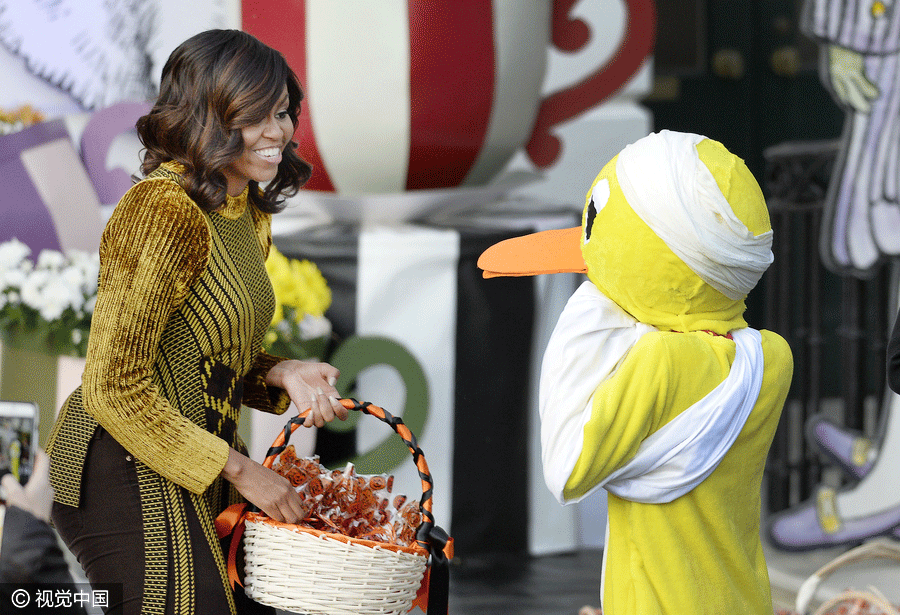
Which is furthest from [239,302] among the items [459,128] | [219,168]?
[459,128]

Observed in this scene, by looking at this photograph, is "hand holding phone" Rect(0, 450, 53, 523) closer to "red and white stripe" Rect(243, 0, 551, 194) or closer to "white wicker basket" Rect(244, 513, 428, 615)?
"red and white stripe" Rect(243, 0, 551, 194)

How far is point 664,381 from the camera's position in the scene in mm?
1215

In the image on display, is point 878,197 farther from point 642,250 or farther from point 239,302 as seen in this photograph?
point 239,302

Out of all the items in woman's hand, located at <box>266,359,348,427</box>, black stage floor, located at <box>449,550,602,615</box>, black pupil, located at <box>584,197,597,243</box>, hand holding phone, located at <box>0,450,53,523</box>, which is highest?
black pupil, located at <box>584,197,597,243</box>

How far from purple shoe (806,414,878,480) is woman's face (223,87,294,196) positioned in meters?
2.41

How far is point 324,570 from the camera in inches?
49.0

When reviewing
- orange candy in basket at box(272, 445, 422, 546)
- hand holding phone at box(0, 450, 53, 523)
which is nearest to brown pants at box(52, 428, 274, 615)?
orange candy in basket at box(272, 445, 422, 546)

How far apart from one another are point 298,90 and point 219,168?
237mm

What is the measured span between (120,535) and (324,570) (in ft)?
0.96

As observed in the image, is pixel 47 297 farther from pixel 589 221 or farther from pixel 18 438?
pixel 589 221

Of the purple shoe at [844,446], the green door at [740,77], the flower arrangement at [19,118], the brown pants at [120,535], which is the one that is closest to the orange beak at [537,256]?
the brown pants at [120,535]

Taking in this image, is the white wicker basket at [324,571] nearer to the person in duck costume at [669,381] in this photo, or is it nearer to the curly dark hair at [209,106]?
the person in duck costume at [669,381]

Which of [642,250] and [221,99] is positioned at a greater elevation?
[221,99]

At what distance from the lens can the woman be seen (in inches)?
49.3
